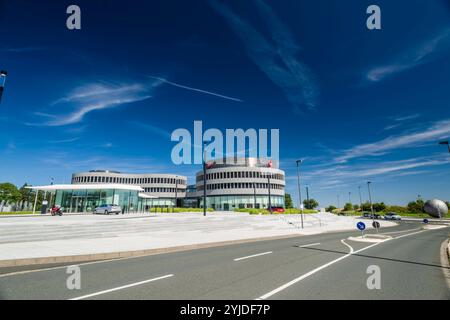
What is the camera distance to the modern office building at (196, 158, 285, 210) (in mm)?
72625

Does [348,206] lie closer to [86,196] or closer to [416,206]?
[416,206]

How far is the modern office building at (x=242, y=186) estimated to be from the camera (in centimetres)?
7262

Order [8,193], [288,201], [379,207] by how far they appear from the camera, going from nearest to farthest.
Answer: [8,193] < [379,207] < [288,201]

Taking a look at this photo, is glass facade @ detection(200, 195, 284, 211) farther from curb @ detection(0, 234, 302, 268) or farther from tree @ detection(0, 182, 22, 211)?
curb @ detection(0, 234, 302, 268)

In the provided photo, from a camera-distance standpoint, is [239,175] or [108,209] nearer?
[108,209]

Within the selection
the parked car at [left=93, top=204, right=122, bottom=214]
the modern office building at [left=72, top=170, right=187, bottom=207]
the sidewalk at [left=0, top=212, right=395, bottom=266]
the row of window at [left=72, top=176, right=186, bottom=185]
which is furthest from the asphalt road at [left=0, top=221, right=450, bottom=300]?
the row of window at [left=72, top=176, right=186, bottom=185]

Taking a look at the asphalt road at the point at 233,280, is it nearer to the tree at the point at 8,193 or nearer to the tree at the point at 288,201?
the tree at the point at 8,193

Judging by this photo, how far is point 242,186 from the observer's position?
73.2 m

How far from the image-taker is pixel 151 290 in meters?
5.79

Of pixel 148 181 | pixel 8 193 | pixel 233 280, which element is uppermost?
pixel 148 181

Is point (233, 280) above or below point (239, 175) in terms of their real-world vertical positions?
below

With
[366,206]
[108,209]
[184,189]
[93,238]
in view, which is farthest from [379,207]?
[93,238]
